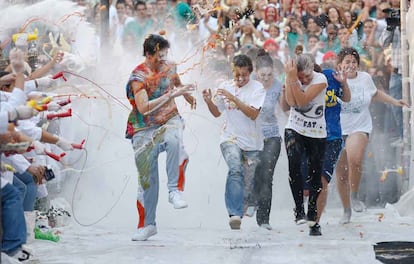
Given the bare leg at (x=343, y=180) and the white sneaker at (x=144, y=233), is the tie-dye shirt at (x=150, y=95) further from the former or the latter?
the bare leg at (x=343, y=180)

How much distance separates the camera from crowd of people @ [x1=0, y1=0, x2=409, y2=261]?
A: 10062 mm

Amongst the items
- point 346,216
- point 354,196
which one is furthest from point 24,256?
point 354,196

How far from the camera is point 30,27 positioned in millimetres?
13102

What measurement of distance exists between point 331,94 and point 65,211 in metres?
2.99

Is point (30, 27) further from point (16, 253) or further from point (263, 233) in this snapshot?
point (16, 253)

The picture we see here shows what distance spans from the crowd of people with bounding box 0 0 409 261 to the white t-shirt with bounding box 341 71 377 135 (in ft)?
0.04

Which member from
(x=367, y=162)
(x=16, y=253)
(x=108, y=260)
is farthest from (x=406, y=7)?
(x=16, y=253)

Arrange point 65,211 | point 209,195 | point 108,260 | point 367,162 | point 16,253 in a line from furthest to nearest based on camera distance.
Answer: point 367,162 → point 209,195 → point 65,211 → point 108,260 → point 16,253

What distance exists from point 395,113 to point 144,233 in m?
4.64

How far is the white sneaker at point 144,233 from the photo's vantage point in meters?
11.4

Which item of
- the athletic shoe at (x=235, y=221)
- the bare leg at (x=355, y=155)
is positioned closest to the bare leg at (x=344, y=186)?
the bare leg at (x=355, y=155)

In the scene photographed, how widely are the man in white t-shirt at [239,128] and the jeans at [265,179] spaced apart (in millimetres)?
84

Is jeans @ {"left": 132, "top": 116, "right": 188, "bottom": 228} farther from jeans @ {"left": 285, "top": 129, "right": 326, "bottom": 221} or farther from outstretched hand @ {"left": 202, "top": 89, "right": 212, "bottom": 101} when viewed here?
jeans @ {"left": 285, "top": 129, "right": 326, "bottom": 221}

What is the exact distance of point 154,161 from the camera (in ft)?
37.9
